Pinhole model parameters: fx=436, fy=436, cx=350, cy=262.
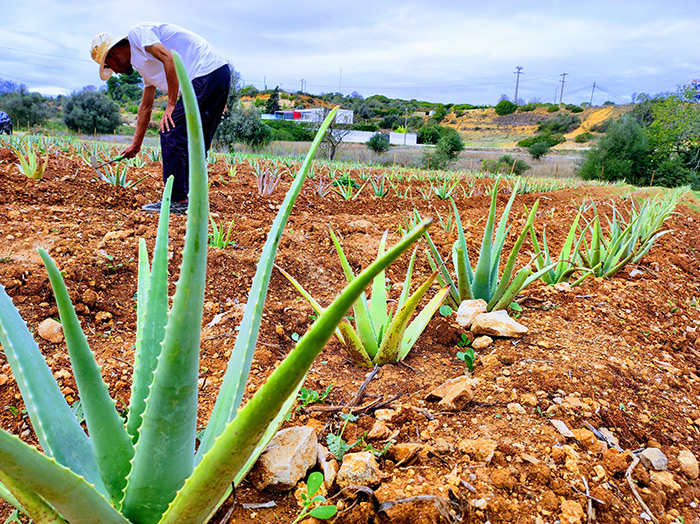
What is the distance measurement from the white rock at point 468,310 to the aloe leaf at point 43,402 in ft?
5.64

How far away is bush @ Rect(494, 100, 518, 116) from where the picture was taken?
71.7 metres

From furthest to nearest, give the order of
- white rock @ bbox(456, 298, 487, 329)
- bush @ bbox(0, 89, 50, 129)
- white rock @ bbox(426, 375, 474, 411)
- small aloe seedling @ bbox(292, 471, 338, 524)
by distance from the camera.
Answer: bush @ bbox(0, 89, 50, 129) < white rock @ bbox(456, 298, 487, 329) < white rock @ bbox(426, 375, 474, 411) < small aloe seedling @ bbox(292, 471, 338, 524)

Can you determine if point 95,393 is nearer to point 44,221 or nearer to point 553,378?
point 553,378

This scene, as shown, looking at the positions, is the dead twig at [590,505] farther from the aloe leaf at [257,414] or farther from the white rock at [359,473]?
the aloe leaf at [257,414]

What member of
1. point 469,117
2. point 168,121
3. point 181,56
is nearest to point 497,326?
point 168,121

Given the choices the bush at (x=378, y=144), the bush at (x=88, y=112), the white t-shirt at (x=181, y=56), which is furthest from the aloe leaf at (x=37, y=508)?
the bush at (x=88, y=112)

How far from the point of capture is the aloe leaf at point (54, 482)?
57cm

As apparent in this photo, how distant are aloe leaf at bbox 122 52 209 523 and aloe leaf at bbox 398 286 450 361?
1180 millimetres

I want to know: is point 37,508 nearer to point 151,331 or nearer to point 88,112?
point 151,331

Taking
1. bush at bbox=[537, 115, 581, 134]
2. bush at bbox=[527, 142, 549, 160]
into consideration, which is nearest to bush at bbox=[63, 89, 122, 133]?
bush at bbox=[527, 142, 549, 160]

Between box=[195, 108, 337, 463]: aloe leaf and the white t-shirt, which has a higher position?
the white t-shirt

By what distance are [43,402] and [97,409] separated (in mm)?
96

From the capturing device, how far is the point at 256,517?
1.03 meters

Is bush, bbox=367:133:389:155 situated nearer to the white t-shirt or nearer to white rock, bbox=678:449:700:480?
the white t-shirt
